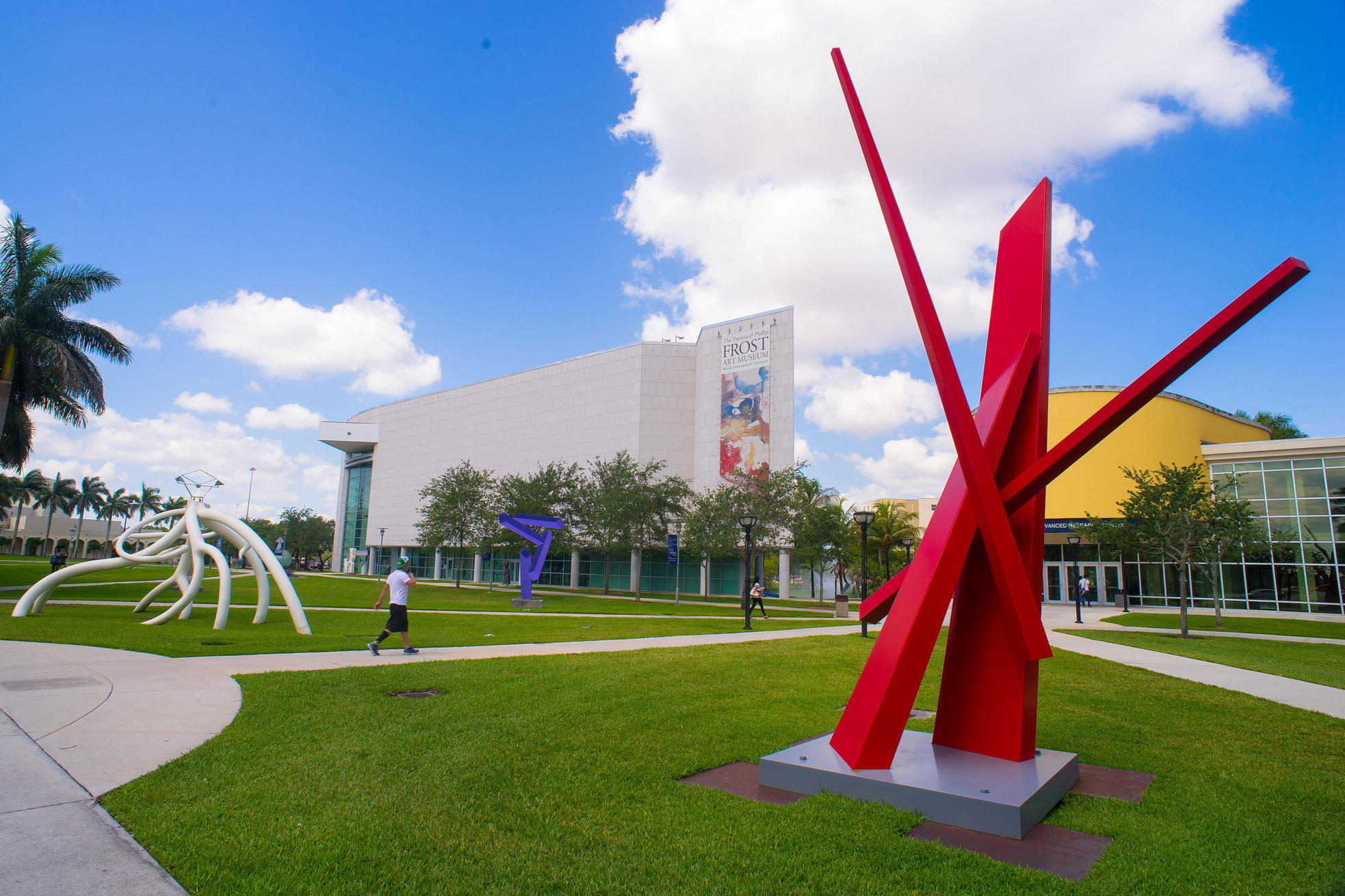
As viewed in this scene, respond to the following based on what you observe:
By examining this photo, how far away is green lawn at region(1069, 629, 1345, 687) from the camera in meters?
12.5

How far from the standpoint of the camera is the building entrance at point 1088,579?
131 ft

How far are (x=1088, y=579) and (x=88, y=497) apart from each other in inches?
4470

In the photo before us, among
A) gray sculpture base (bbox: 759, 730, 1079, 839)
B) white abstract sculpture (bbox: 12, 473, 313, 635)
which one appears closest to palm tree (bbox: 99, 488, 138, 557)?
white abstract sculpture (bbox: 12, 473, 313, 635)

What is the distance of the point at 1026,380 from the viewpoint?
5.93 meters

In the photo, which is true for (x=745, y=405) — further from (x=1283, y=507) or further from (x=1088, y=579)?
(x=1283, y=507)

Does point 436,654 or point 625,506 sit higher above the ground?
point 625,506

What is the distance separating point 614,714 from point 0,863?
469 cm

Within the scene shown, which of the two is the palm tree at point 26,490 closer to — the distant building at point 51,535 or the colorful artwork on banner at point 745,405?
Result: the distant building at point 51,535

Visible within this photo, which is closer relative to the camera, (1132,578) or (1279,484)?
(1279,484)

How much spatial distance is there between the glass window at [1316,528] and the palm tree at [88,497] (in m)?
Result: 119

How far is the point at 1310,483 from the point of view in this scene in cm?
3256

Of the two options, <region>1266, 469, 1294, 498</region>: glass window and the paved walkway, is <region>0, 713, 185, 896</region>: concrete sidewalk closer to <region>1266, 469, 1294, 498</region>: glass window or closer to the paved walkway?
the paved walkway

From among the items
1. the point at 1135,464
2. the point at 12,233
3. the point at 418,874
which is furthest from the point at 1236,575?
the point at 12,233

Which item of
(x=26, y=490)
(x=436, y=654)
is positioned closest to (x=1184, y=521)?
(x=436, y=654)
